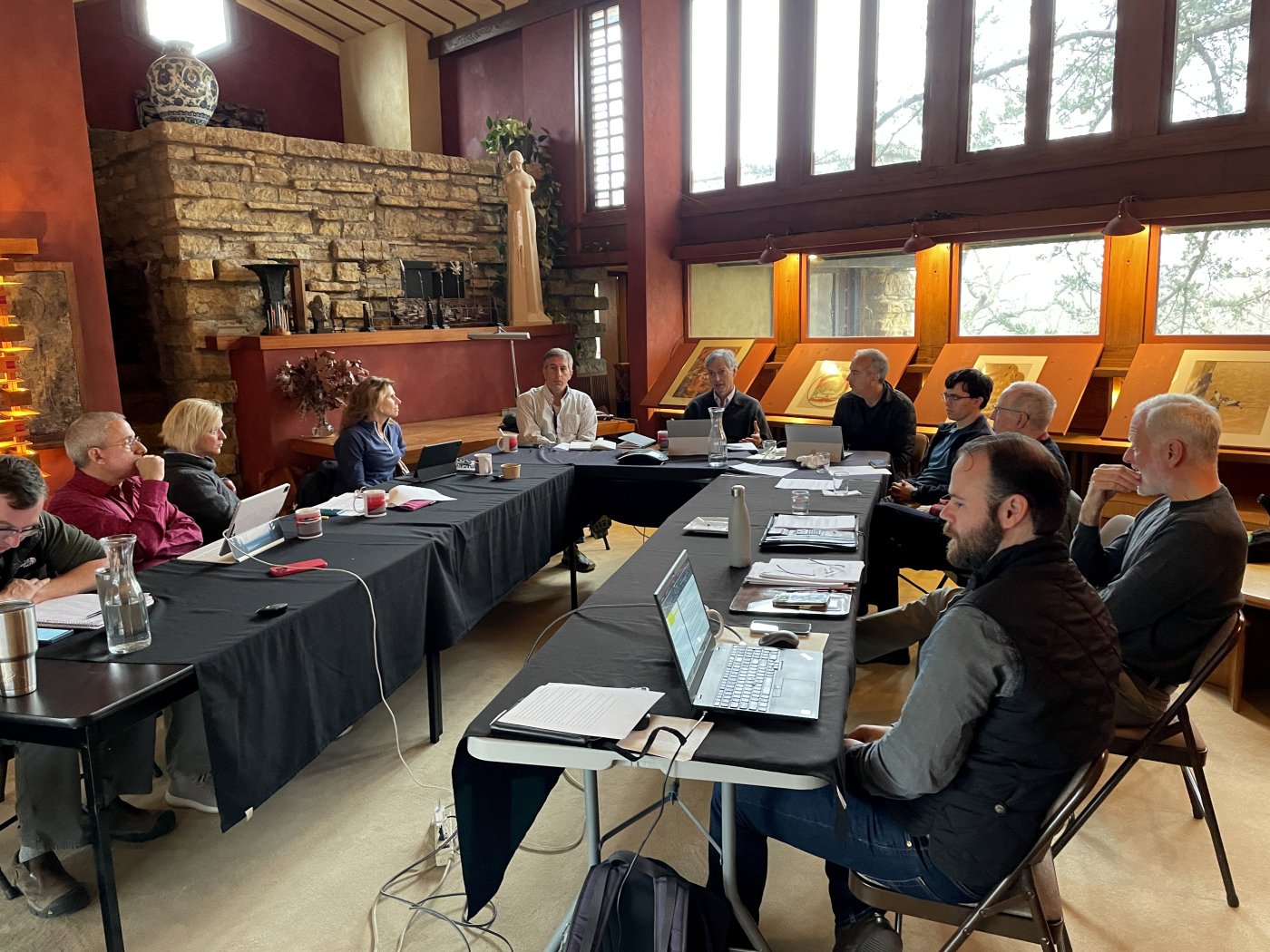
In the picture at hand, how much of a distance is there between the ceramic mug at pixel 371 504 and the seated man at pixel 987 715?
2.31 m

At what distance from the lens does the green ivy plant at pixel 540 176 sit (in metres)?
9.17

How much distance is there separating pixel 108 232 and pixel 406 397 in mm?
2979

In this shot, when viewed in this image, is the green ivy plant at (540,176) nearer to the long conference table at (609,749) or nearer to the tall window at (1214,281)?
the tall window at (1214,281)

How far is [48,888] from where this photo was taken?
2334 millimetres

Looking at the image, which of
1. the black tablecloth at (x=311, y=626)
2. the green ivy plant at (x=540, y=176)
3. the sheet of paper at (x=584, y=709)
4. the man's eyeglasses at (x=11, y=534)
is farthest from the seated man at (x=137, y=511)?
the green ivy plant at (x=540, y=176)

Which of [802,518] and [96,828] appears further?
[802,518]

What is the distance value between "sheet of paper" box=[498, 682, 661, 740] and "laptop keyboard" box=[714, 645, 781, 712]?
0.50 ft

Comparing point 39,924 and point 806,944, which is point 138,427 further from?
point 806,944

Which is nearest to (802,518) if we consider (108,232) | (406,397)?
(406,397)

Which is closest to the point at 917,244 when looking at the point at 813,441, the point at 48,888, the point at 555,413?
the point at 813,441

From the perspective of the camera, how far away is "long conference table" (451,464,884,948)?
63.6 inches

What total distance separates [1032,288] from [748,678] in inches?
219

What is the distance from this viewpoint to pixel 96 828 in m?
1.89

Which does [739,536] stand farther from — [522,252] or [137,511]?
[522,252]
